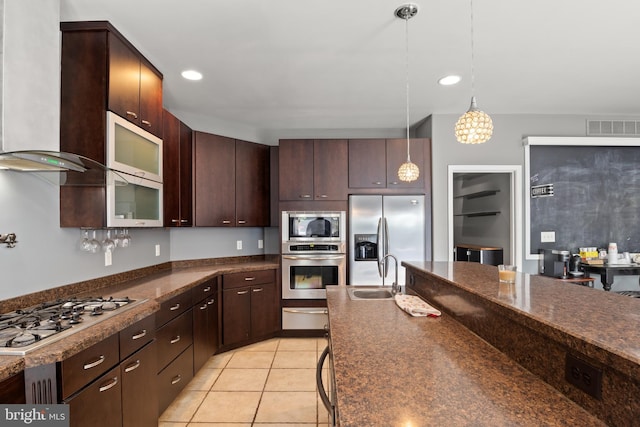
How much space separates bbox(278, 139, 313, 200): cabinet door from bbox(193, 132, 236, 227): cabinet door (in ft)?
1.89

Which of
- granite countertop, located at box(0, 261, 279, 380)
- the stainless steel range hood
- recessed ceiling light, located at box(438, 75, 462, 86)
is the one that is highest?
recessed ceiling light, located at box(438, 75, 462, 86)

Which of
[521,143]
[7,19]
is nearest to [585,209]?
[521,143]

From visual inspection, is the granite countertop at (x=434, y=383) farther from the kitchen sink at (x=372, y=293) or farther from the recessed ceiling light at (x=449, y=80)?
the recessed ceiling light at (x=449, y=80)

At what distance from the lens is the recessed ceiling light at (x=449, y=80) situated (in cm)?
293

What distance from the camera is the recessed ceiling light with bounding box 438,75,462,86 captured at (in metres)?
2.93

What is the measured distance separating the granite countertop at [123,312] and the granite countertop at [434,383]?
39.7 inches

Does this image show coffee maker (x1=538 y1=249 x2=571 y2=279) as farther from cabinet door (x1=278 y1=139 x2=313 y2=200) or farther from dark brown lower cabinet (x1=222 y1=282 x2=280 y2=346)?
dark brown lower cabinet (x1=222 y1=282 x2=280 y2=346)

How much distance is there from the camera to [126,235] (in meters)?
2.60

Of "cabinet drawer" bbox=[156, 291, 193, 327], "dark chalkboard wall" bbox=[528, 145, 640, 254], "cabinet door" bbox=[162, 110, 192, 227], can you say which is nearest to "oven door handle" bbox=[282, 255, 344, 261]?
"cabinet door" bbox=[162, 110, 192, 227]

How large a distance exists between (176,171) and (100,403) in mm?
2158

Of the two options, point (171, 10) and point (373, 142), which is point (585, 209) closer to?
point (373, 142)

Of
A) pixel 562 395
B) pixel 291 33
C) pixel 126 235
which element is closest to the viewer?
pixel 562 395

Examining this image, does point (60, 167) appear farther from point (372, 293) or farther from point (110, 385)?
point (372, 293)

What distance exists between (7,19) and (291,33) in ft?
4.81
